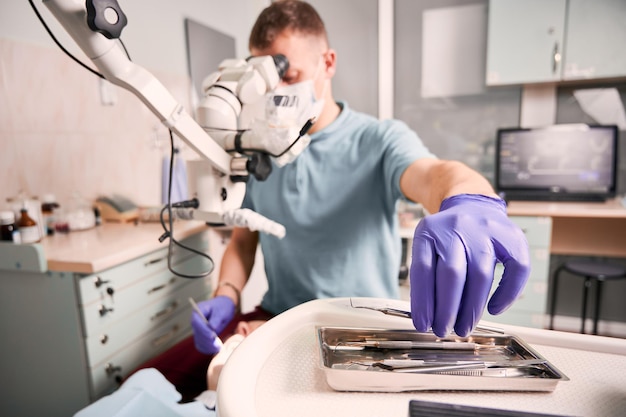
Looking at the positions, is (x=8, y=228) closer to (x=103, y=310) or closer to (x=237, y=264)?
(x=103, y=310)

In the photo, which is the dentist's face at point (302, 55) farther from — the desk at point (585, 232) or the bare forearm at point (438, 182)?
the desk at point (585, 232)

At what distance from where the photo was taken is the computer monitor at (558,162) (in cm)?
258

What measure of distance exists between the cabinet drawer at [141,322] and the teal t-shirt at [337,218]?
1.88ft

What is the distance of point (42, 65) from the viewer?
1695mm

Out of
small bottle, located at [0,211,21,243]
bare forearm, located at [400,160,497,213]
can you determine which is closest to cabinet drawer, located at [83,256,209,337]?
small bottle, located at [0,211,21,243]

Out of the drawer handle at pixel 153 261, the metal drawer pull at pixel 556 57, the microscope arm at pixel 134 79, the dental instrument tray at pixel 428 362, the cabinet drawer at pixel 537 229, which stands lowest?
the cabinet drawer at pixel 537 229

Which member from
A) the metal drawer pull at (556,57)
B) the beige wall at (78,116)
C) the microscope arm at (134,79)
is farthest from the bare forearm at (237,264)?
the metal drawer pull at (556,57)

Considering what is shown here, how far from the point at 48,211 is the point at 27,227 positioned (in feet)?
0.71

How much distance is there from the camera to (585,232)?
2.72 meters

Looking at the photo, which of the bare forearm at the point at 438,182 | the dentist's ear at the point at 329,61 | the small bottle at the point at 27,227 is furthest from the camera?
the small bottle at the point at 27,227

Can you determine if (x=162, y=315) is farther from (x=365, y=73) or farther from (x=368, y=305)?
(x=365, y=73)

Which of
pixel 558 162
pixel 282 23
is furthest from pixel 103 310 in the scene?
pixel 558 162

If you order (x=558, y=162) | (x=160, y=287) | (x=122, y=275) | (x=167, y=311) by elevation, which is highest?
(x=558, y=162)

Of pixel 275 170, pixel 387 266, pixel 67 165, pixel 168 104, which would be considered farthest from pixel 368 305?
pixel 67 165
